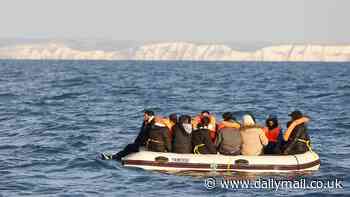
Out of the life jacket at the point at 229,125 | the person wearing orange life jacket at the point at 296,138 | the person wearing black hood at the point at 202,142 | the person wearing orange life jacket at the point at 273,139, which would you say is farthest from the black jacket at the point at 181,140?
the person wearing orange life jacket at the point at 296,138

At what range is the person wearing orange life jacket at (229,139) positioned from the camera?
21172 mm

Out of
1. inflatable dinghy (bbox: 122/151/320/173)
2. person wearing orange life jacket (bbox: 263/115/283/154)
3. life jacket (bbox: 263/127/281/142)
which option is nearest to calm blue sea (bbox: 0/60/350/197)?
inflatable dinghy (bbox: 122/151/320/173)

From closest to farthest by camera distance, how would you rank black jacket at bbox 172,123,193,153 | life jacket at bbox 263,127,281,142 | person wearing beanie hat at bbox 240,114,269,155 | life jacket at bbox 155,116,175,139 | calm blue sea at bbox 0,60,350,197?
calm blue sea at bbox 0,60,350,197 < person wearing beanie hat at bbox 240,114,269,155 < black jacket at bbox 172,123,193,153 < life jacket at bbox 155,116,175,139 < life jacket at bbox 263,127,281,142

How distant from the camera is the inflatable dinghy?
2088 centimetres

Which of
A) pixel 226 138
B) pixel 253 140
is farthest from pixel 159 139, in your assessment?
pixel 253 140

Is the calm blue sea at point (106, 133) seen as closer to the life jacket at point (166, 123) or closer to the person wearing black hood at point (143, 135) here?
the person wearing black hood at point (143, 135)

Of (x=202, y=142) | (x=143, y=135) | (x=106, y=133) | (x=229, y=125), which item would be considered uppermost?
(x=229, y=125)

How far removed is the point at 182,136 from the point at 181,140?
122 millimetres

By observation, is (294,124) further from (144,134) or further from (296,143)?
(144,134)

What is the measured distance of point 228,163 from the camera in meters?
21.0

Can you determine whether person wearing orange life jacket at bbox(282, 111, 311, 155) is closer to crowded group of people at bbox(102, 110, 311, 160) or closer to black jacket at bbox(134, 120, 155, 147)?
crowded group of people at bbox(102, 110, 311, 160)

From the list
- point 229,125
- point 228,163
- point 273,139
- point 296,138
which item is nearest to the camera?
point 228,163

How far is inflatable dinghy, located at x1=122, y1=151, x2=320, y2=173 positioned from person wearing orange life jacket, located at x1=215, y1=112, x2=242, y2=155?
0.23 m

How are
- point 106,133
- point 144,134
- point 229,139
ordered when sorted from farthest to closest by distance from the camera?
1. point 106,133
2. point 144,134
3. point 229,139
